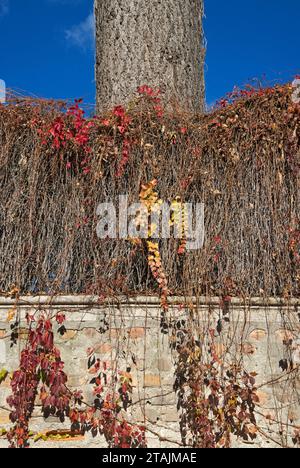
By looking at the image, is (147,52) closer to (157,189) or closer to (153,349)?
(157,189)

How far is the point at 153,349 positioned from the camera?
13.4 feet

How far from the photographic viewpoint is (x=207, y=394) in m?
4.06

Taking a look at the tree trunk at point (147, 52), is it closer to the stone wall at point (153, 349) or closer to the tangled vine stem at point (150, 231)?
the tangled vine stem at point (150, 231)

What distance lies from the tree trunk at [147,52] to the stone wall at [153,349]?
246cm

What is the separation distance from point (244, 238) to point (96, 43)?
3174mm

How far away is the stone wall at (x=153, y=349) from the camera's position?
13.2ft

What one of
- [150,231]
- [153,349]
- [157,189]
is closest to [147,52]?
[157,189]

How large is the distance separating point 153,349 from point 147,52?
3320mm


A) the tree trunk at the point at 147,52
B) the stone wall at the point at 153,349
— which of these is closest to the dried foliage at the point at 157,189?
the stone wall at the point at 153,349

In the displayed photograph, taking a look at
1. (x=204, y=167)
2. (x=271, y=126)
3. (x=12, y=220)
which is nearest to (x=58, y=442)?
(x=12, y=220)

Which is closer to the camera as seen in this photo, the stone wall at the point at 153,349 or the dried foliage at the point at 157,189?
the stone wall at the point at 153,349

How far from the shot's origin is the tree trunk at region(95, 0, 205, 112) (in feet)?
18.3

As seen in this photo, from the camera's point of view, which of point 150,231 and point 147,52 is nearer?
point 150,231

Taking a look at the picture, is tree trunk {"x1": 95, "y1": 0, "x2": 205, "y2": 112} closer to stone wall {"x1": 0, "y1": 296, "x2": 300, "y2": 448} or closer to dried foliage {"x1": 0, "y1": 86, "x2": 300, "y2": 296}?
dried foliage {"x1": 0, "y1": 86, "x2": 300, "y2": 296}
